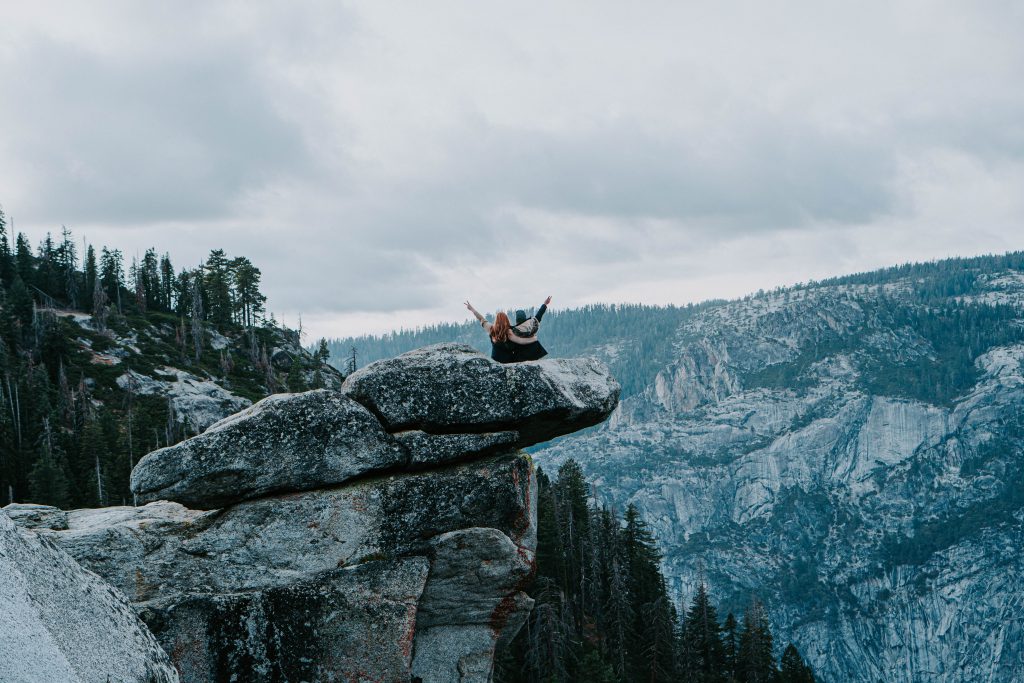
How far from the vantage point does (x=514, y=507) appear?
64.4 feet

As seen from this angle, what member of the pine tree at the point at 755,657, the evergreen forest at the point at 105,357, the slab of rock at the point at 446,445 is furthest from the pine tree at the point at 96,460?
the pine tree at the point at 755,657

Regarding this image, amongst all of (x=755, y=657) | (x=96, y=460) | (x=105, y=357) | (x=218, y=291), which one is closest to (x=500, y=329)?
(x=96, y=460)

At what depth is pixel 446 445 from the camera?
19.2 meters

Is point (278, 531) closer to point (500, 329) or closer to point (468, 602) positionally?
point (468, 602)

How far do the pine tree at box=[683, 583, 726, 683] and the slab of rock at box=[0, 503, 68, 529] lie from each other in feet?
267

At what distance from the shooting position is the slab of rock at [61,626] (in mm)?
8203

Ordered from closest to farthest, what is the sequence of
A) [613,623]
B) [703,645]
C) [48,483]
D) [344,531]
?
[344,531] → [48,483] → [613,623] → [703,645]

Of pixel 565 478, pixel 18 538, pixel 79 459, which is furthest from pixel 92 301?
pixel 18 538

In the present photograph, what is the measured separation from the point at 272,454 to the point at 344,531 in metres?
2.45

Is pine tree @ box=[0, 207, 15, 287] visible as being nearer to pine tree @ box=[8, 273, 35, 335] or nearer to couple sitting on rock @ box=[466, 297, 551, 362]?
pine tree @ box=[8, 273, 35, 335]

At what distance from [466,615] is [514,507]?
2.92 meters

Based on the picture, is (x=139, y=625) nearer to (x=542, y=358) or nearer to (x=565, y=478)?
(x=542, y=358)

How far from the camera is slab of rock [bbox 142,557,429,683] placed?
16.9m

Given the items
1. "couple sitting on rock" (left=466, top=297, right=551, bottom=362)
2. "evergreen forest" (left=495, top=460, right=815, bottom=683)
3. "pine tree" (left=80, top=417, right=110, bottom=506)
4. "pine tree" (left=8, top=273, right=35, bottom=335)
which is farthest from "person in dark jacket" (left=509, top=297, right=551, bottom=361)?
"pine tree" (left=8, top=273, right=35, bottom=335)
